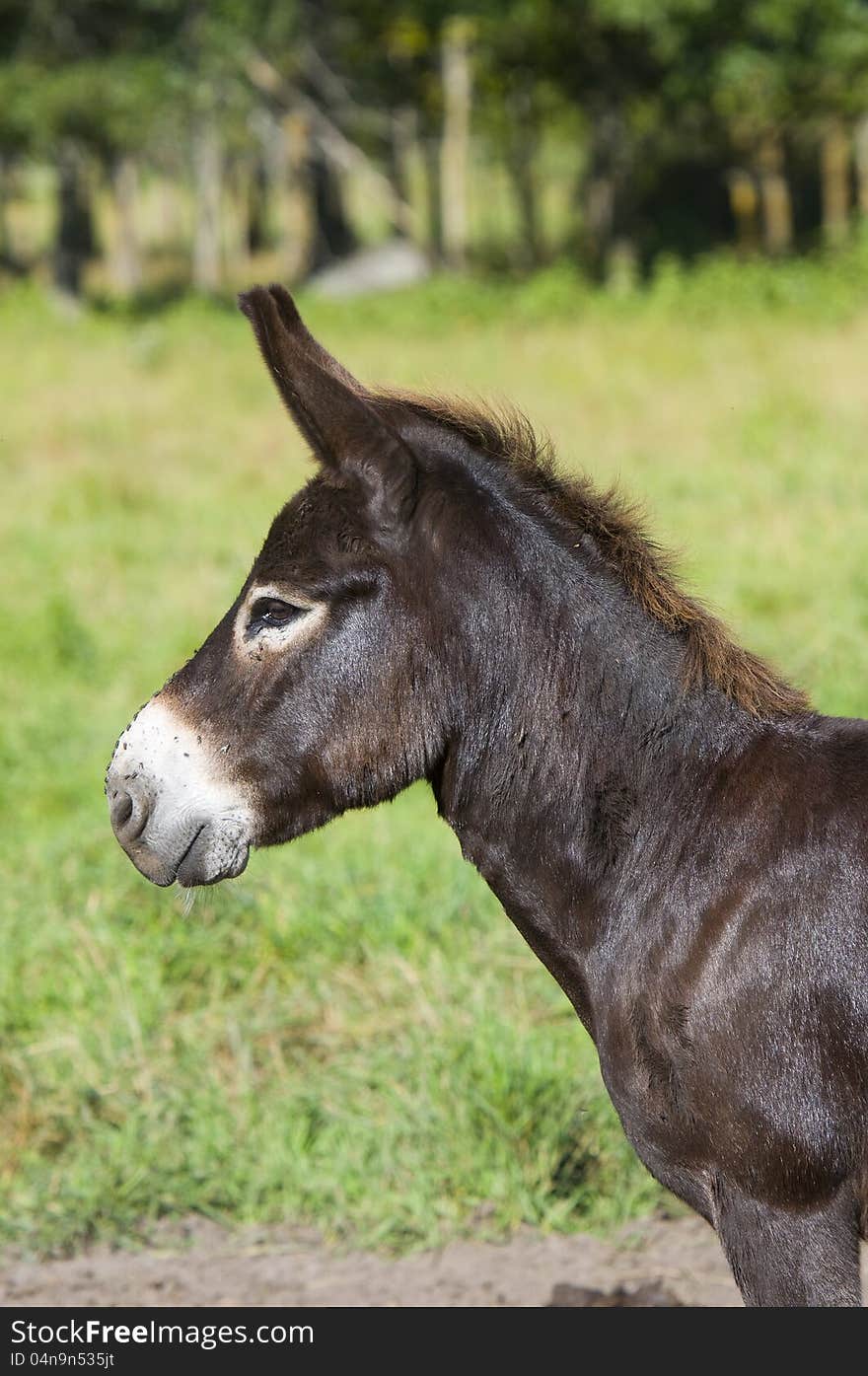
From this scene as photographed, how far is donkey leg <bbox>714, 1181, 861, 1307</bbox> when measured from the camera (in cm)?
260

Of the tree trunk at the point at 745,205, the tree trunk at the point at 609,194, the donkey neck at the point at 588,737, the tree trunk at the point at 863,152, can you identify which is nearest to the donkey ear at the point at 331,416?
the donkey neck at the point at 588,737

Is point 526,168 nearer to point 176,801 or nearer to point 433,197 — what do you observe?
point 433,197

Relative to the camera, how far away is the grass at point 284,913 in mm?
4559

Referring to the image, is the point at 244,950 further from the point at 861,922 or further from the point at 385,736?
the point at 861,922

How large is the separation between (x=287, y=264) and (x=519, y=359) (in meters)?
18.9

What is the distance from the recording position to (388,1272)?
4.25 m

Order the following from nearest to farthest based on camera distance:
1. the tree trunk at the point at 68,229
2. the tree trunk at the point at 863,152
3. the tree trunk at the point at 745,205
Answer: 1. the tree trunk at the point at 68,229
2. the tree trunk at the point at 863,152
3. the tree trunk at the point at 745,205

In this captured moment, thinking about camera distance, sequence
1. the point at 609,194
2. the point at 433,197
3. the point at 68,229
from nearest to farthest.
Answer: the point at 68,229, the point at 609,194, the point at 433,197

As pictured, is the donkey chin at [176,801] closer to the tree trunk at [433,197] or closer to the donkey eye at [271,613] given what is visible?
the donkey eye at [271,613]

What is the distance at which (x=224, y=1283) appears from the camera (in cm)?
424

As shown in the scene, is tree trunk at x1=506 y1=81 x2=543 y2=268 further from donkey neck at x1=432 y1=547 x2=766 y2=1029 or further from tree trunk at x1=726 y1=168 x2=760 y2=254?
donkey neck at x1=432 y1=547 x2=766 y2=1029

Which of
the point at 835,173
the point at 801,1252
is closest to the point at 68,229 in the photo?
the point at 835,173

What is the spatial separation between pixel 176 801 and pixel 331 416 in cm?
80

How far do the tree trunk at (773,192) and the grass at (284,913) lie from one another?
19.9m
